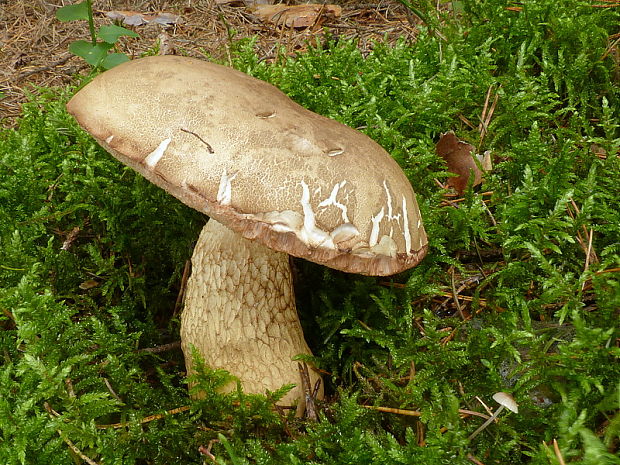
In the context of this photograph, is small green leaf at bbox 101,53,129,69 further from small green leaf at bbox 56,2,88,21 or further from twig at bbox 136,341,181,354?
twig at bbox 136,341,181,354

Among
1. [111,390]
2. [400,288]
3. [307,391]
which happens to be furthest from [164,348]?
[400,288]

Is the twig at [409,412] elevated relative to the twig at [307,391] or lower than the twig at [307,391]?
elevated

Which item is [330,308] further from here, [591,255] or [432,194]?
[591,255]

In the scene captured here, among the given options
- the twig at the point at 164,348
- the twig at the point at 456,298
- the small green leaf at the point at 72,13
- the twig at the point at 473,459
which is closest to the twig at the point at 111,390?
the twig at the point at 164,348

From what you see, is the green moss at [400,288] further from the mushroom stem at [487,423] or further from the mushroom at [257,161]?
the mushroom at [257,161]

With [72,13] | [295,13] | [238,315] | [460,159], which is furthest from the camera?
[295,13]

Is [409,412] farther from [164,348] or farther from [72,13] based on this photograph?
[72,13]
